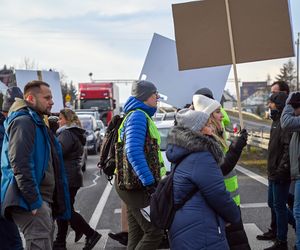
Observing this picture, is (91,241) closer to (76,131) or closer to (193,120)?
(76,131)

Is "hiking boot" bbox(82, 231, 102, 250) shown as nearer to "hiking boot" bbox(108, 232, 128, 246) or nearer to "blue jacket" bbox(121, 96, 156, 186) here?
"hiking boot" bbox(108, 232, 128, 246)

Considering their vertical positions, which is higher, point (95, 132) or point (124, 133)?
point (124, 133)

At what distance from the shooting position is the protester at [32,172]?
3957mm

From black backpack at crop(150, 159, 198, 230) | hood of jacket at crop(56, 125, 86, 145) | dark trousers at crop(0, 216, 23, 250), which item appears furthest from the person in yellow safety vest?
hood of jacket at crop(56, 125, 86, 145)

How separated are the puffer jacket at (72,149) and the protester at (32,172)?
1925 millimetres

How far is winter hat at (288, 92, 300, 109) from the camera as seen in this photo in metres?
5.35

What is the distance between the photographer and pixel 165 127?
11.2 metres

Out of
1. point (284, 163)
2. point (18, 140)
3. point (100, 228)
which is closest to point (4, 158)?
point (18, 140)

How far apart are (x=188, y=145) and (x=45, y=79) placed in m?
7.72

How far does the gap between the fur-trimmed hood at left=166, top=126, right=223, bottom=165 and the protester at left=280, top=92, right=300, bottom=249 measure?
1.89 m

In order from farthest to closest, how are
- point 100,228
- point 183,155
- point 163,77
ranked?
point 163,77 < point 100,228 < point 183,155

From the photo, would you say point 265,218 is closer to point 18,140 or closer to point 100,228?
point 100,228

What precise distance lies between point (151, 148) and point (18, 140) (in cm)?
121

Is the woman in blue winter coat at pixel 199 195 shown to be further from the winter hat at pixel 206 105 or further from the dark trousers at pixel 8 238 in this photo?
the dark trousers at pixel 8 238
